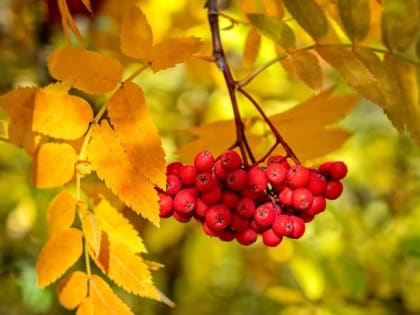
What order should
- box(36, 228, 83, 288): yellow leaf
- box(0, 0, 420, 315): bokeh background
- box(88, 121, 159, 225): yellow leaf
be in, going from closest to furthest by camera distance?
box(88, 121, 159, 225): yellow leaf → box(36, 228, 83, 288): yellow leaf → box(0, 0, 420, 315): bokeh background

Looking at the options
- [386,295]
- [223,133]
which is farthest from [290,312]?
Answer: [223,133]

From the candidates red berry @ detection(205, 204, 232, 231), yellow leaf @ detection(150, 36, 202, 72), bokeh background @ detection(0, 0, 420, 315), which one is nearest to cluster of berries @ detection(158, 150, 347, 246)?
red berry @ detection(205, 204, 232, 231)

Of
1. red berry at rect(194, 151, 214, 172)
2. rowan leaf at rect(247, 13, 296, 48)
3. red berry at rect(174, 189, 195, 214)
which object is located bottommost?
red berry at rect(174, 189, 195, 214)

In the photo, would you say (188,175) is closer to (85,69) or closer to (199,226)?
(85,69)

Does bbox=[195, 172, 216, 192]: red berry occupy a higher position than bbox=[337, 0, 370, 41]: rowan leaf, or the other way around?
bbox=[337, 0, 370, 41]: rowan leaf

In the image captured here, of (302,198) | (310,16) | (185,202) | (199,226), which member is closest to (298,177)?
(302,198)

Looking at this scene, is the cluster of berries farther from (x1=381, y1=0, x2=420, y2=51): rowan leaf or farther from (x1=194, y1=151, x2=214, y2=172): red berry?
(x1=381, y1=0, x2=420, y2=51): rowan leaf

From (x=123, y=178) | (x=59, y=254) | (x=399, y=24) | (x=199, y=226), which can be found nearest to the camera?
(x=123, y=178)
